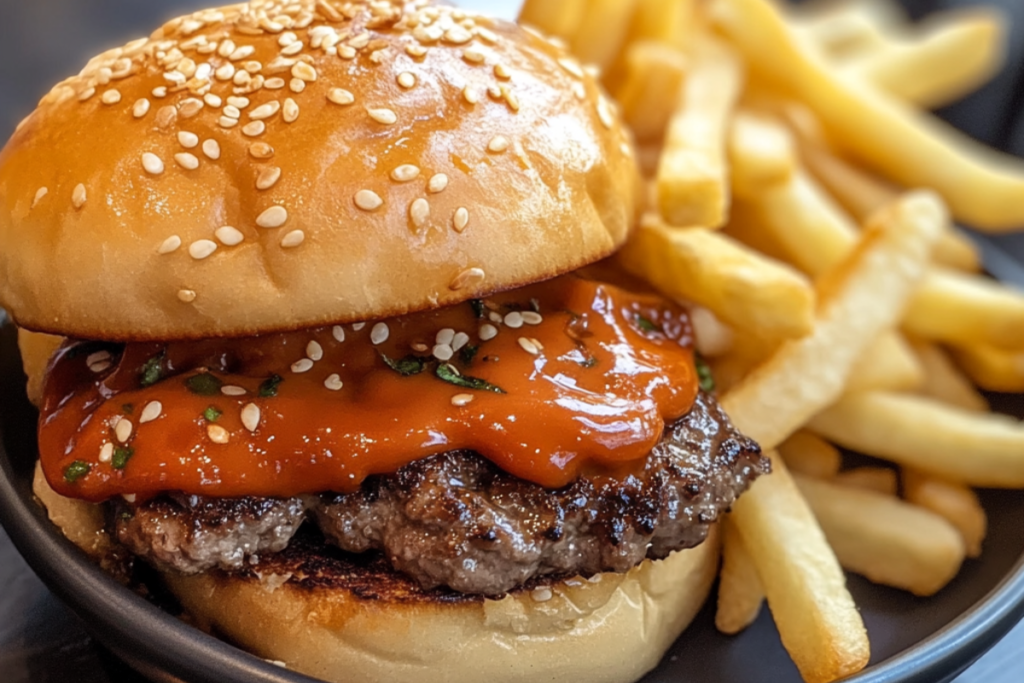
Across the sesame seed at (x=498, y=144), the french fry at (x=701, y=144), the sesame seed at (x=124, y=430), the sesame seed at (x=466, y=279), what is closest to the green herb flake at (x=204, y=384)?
the sesame seed at (x=124, y=430)

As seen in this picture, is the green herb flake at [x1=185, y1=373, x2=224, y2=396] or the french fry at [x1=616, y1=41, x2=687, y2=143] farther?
the french fry at [x1=616, y1=41, x2=687, y2=143]

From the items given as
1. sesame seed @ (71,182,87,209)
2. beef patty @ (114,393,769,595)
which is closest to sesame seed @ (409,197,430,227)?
beef patty @ (114,393,769,595)

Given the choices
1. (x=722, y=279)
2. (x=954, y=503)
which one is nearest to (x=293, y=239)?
(x=722, y=279)

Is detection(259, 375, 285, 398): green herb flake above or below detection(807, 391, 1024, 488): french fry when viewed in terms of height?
above

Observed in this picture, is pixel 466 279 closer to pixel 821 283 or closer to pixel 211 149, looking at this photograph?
pixel 211 149

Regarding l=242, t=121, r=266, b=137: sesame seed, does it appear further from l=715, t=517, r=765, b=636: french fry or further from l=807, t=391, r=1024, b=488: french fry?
l=807, t=391, r=1024, b=488: french fry

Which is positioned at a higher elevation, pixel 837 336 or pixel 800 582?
pixel 837 336
